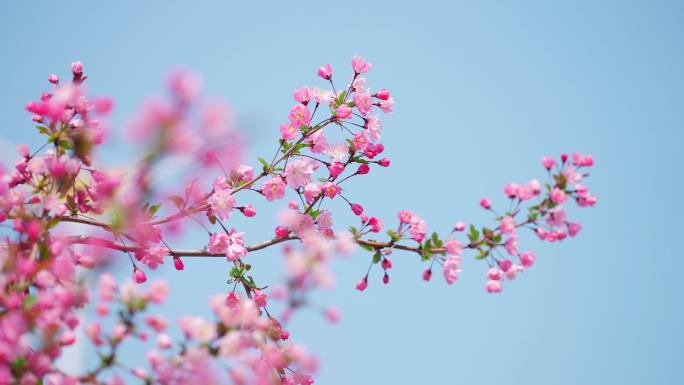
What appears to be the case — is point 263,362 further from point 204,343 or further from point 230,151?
point 230,151

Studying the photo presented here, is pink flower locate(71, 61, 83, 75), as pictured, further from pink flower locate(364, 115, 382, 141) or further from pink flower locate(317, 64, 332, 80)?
pink flower locate(364, 115, 382, 141)

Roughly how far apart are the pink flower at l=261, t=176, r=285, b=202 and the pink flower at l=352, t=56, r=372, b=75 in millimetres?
862

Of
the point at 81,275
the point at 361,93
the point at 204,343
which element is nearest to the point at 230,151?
the point at 204,343

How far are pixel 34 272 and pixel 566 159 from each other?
8.19 feet

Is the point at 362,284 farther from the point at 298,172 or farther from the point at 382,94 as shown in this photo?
the point at 382,94

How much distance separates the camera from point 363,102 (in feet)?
11.7

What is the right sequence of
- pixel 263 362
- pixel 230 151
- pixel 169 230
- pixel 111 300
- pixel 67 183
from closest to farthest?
pixel 230 151
pixel 111 300
pixel 263 362
pixel 67 183
pixel 169 230

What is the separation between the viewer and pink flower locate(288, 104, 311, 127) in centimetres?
352

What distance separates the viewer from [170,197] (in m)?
2.94

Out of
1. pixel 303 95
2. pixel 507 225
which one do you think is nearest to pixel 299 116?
pixel 303 95

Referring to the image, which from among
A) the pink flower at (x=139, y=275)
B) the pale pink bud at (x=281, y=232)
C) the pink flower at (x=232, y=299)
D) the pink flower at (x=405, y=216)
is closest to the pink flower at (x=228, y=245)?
the pale pink bud at (x=281, y=232)

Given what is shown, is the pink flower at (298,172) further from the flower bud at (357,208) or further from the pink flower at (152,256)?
the pink flower at (152,256)

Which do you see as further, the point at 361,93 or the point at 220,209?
the point at 361,93

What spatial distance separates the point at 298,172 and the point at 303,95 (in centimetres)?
51
